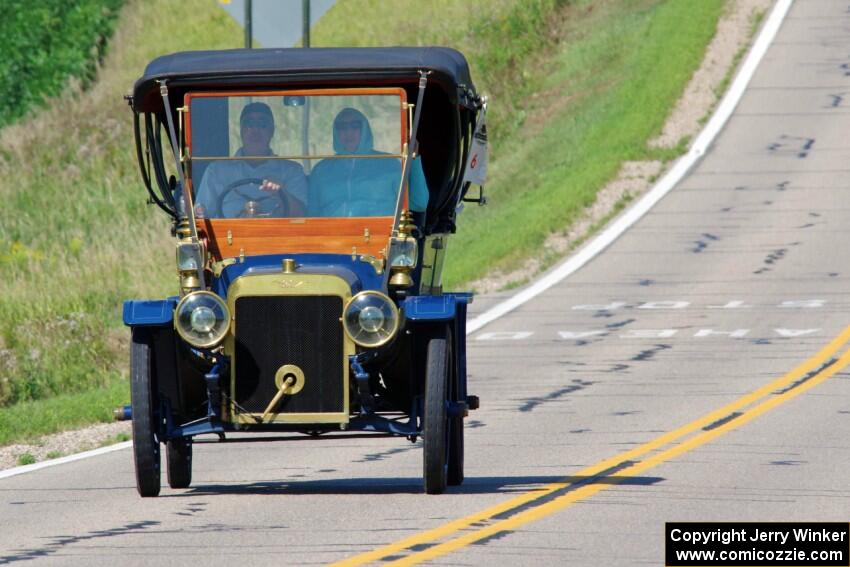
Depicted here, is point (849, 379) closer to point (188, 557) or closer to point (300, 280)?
point (300, 280)

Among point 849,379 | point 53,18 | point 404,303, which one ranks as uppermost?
point 53,18

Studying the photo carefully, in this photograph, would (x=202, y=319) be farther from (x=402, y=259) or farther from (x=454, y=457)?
(x=454, y=457)

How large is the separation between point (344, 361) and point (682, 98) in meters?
26.6

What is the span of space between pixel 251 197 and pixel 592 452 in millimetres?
3135

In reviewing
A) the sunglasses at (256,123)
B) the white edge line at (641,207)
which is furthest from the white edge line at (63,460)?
the sunglasses at (256,123)

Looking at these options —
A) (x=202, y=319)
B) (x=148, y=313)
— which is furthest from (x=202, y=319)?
(x=148, y=313)

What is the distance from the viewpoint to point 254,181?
11.3 metres

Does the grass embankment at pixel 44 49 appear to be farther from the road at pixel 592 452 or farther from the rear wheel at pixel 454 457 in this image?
the rear wheel at pixel 454 457

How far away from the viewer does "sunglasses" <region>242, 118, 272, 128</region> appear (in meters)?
11.2

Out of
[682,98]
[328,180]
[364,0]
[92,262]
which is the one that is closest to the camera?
[328,180]

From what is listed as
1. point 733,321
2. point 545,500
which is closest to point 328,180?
point 545,500

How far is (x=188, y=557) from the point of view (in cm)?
834

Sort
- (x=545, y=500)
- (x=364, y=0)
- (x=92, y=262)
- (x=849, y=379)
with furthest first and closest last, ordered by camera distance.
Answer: (x=364, y=0), (x=92, y=262), (x=849, y=379), (x=545, y=500)

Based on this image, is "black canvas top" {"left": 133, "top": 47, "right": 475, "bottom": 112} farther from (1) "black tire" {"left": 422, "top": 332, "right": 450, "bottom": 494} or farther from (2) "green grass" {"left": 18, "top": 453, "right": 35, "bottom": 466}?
(2) "green grass" {"left": 18, "top": 453, "right": 35, "bottom": 466}
